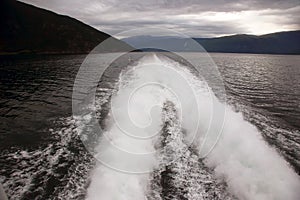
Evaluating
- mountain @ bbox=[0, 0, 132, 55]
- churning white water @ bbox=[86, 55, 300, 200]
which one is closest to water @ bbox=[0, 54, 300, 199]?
churning white water @ bbox=[86, 55, 300, 200]

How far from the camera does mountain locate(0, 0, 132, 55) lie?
3214 inches

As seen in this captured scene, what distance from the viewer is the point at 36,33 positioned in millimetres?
94062

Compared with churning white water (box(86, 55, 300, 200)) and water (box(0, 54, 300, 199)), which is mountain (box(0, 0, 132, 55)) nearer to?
water (box(0, 54, 300, 199))

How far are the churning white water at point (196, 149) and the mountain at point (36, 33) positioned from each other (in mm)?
77496

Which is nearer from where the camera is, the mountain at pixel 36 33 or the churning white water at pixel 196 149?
the churning white water at pixel 196 149

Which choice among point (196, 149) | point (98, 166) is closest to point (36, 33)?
point (98, 166)

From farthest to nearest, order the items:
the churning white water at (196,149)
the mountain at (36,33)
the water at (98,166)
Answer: the mountain at (36,33)
the water at (98,166)
the churning white water at (196,149)

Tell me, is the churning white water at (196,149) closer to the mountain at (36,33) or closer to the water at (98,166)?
the water at (98,166)

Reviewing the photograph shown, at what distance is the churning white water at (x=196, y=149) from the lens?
614 cm

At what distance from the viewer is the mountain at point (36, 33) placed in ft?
268

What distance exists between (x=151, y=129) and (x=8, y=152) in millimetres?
6219

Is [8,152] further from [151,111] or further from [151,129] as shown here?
[151,111]

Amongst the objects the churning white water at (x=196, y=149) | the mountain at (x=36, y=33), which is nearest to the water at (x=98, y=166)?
the churning white water at (x=196, y=149)

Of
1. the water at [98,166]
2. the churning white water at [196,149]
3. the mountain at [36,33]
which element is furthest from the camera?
the mountain at [36,33]
